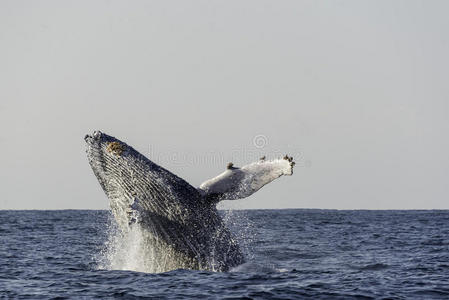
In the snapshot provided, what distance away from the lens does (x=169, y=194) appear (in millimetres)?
12523

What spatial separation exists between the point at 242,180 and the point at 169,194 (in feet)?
4.42

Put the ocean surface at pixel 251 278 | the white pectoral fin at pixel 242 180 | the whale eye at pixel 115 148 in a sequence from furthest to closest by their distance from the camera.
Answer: the whale eye at pixel 115 148 < the white pectoral fin at pixel 242 180 < the ocean surface at pixel 251 278

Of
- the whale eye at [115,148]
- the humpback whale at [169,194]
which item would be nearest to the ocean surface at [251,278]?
the humpback whale at [169,194]

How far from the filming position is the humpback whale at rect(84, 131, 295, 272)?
40.8 feet

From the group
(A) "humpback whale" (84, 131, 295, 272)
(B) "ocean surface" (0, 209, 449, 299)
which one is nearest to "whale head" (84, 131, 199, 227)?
(A) "humpback whale" (84, 131, 295, 272)

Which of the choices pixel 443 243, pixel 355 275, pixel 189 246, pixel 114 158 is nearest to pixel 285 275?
pixel 355 275

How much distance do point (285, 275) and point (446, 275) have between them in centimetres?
351

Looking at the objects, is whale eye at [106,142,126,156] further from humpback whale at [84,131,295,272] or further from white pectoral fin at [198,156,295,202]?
white pectoral fin at [198,156,295,202]

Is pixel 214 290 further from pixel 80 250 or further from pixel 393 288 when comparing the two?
pixel 80 250

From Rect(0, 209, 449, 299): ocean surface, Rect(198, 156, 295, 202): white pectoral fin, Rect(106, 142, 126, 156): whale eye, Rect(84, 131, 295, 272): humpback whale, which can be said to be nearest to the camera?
Rect(0, 209, 449, 299): ocean surface

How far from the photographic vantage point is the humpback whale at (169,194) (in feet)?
40.8

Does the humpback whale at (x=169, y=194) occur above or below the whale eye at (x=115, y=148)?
below

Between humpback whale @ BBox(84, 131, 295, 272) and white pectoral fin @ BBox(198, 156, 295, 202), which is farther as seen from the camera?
humpback whale @ BBox(84, 131, 295, 272)

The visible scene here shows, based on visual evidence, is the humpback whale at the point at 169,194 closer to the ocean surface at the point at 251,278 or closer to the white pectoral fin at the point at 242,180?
the white pectoral fin at the point at 242,180
